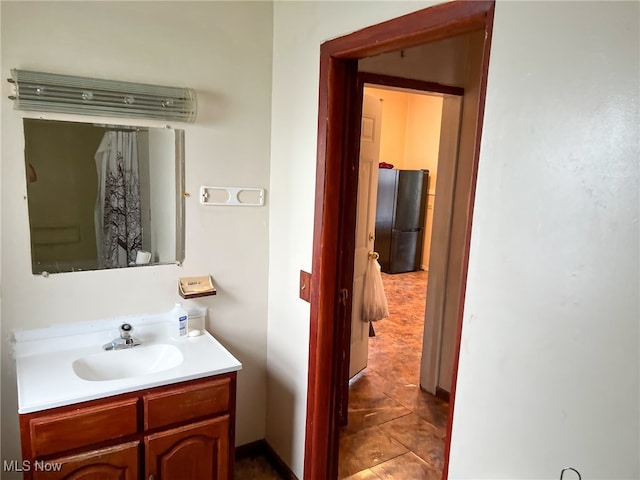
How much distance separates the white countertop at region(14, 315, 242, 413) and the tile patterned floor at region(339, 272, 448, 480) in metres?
1.04

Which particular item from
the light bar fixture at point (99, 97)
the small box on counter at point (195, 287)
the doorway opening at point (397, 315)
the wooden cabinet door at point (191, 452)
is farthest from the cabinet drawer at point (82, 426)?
the doorway opening at point (397, 315)

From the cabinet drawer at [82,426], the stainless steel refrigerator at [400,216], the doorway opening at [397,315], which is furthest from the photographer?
the stainless steel refrigerator at [400,216]

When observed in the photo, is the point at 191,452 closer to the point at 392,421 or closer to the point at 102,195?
the point at 102,195

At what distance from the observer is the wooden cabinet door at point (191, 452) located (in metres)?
1.73

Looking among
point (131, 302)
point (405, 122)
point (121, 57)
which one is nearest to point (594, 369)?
point (131, 302)

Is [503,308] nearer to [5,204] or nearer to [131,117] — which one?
[131,117]

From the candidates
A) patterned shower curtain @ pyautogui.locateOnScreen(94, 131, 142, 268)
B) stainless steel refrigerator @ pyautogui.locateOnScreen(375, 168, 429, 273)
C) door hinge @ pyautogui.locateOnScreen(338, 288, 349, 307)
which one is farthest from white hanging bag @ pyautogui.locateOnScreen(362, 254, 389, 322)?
stainless steel refrigerator @ pyautogui.locateOnScreen(375, 168, 429, 273)

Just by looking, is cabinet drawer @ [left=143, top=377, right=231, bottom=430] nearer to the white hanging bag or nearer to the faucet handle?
the faucet handle

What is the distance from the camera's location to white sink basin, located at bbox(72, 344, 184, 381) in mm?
1848

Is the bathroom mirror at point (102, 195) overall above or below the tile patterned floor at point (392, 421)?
above

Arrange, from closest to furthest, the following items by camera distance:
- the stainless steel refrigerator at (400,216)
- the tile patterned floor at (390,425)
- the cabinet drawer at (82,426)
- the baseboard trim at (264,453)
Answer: the cabinet drawer at (82,426) < the baseboard trim at (264,453) < the tile patterned floor at (390,425) < the stainless steel refrigerator at (400,216)

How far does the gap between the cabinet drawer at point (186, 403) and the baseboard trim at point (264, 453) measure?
0.68 m

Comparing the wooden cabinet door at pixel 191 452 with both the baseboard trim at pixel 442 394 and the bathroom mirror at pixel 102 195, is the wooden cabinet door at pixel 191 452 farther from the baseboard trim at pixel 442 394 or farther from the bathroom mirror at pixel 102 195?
the baseboard trim at pixel 442 394

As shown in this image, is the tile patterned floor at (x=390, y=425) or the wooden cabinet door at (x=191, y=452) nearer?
the wooden cabinet door at (x=191, y=452)
